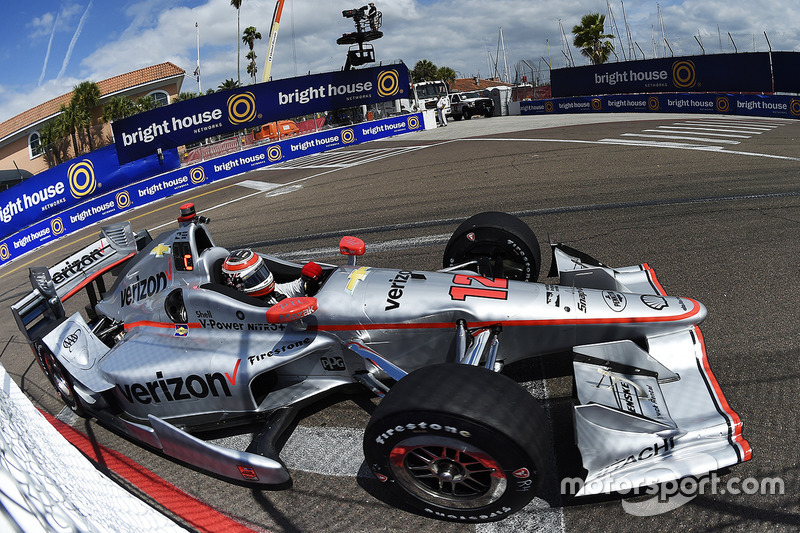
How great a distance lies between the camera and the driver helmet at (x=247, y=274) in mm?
4793

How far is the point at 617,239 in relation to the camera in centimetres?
713

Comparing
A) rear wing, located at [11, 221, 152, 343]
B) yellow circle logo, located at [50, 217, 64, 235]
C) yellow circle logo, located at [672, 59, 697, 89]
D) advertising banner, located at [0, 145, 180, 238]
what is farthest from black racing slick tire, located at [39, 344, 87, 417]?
yellow circle logo, located at [672, 59, 697, 89]

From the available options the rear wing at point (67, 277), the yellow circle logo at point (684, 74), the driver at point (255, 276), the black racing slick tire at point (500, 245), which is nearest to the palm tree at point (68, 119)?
the yellow circle logo at point (684, 74)

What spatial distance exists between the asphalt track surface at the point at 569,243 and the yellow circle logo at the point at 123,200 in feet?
3.15

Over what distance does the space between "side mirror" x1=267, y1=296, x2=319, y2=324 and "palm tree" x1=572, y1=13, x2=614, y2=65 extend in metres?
38.6

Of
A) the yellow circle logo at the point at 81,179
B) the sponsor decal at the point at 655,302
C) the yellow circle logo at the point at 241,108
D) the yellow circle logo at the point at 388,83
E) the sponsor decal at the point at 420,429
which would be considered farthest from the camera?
the yellow circle logo at the point at 388,83

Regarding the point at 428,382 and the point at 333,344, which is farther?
the point at 333,344

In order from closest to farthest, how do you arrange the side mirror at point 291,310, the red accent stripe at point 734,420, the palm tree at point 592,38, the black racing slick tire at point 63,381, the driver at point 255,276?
the red accent stripe at point 734,420
the side mirror at point 291,310
the driver at point 255,276
the black racing slick tire at point 63,381
the palm tree at point 592,38

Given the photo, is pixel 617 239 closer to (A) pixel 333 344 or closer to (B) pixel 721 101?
(A) pixel 333 344

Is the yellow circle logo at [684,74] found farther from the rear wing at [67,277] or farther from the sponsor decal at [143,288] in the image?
the sponsor decal at [143,288]

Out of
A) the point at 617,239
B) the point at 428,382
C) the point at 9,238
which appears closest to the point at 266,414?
the point at 428,382

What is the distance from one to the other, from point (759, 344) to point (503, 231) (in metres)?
2.22

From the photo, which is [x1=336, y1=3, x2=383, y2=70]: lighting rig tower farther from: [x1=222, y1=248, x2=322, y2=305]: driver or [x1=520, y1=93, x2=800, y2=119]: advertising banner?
[x1=222, y1=248, x2=322, y2=305]: driver

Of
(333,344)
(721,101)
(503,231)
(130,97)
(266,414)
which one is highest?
(130,97)
